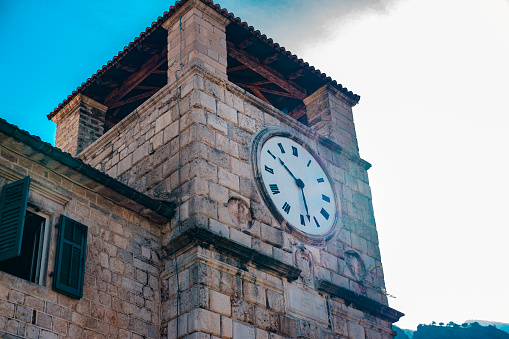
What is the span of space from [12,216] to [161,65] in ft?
19.1

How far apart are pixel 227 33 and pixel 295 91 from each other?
196cm

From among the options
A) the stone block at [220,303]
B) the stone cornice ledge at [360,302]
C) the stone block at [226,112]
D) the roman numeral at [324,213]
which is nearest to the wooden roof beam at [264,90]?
the stone block at [226,112]

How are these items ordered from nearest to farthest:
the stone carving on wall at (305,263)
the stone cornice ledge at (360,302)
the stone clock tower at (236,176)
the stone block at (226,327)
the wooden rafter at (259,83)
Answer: the stone block at (226,327)
the stone clock tower at (236,176)
the stone carving on wall at (305,263)
the stone cornice ledge at (360,302)
the wooden rafter at (259,83)

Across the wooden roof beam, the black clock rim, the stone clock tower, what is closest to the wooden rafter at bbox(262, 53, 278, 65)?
the stone clock tower

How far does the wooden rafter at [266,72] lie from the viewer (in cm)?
1254

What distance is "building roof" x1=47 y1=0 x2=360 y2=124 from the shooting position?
12.1 metres

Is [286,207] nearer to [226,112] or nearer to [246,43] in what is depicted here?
[226,112]

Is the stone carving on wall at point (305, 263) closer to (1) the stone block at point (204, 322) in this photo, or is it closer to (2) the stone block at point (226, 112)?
(1) the stone block at point (204, 322)

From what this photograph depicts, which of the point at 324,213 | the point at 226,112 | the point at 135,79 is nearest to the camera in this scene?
the point at 226,112

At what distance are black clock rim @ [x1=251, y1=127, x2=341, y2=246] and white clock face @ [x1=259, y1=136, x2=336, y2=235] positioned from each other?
52 mm

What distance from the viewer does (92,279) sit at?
8.23 metres

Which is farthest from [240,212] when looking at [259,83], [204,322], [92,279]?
[259,83]

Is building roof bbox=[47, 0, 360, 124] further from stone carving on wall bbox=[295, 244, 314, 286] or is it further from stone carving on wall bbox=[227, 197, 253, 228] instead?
stone carving on wall bbox=[295, 244, 314, 286]

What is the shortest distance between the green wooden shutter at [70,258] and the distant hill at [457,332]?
70.9 feet
